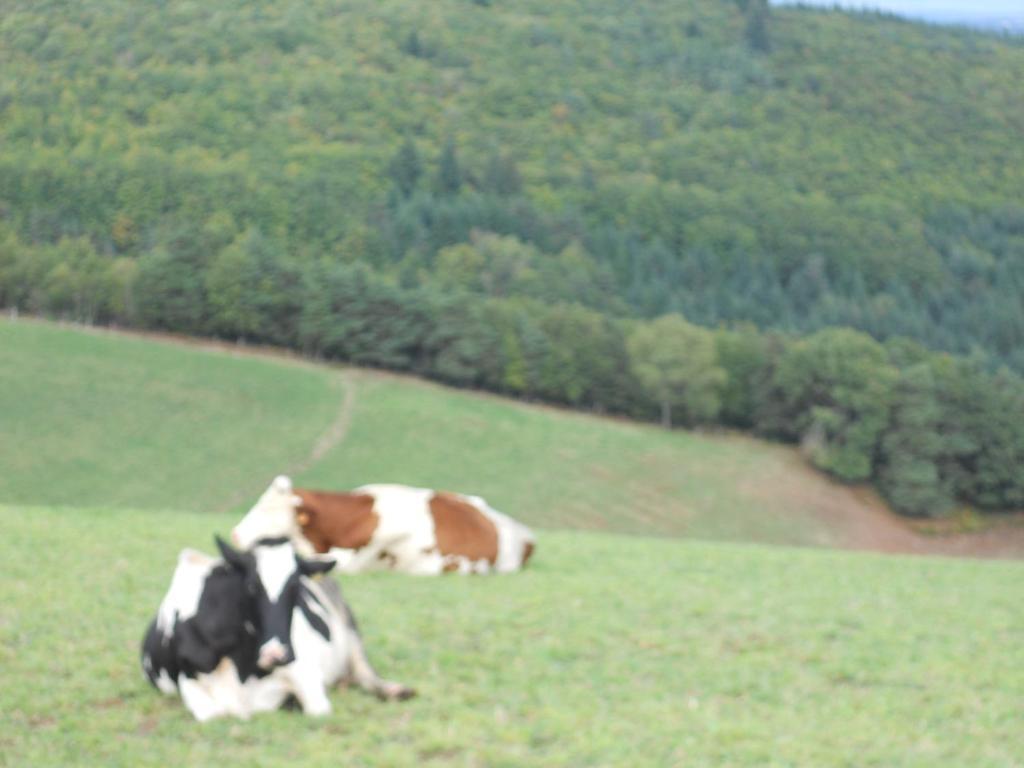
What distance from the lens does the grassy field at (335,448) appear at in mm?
58656

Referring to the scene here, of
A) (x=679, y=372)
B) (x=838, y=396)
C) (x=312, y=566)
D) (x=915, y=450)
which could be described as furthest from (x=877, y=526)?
(x=312, y=566)

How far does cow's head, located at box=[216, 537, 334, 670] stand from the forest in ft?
220

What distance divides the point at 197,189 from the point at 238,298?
151 ft

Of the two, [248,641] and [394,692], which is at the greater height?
[248,641]

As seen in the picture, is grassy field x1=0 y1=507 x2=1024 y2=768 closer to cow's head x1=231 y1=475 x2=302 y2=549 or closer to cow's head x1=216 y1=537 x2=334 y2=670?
cow's head x1=216 y1=537 x2=334 y2=670

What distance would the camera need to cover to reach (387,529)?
14461 mm

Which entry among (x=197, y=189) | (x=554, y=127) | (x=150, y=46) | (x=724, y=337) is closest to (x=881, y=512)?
(x=724, y=337)

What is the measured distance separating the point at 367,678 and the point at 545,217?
13092 cm

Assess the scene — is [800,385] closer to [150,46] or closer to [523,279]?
[523,279]

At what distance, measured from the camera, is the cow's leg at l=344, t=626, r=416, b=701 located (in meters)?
8.94

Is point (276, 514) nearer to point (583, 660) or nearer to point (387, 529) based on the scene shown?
point (387, 529)

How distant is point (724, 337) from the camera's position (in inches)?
3366

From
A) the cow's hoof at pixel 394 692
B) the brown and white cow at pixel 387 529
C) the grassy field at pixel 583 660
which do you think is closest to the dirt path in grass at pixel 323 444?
the grassy field at pixel 583 660

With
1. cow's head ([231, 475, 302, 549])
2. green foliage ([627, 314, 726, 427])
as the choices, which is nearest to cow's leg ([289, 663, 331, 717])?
cow's head ([231, 475, 302, 549])
